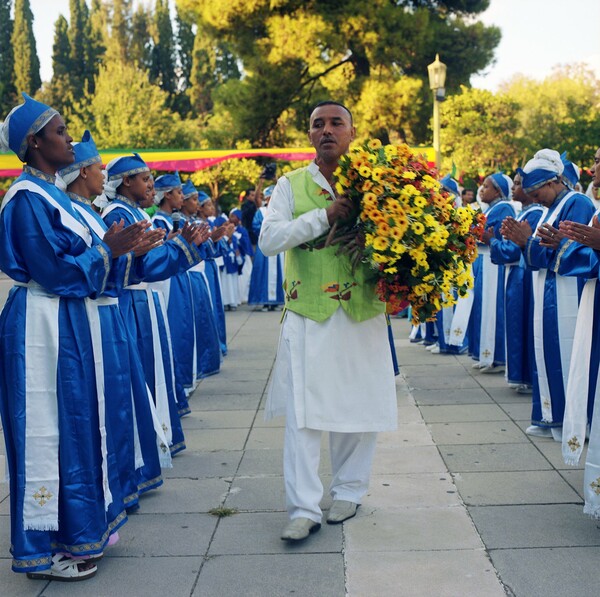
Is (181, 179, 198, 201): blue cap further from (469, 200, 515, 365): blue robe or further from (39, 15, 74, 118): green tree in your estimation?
(39, 15, 74, 118): green tree

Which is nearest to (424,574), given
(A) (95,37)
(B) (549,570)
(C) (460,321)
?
(B) (549,570)

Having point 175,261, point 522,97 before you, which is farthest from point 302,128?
point 522,97

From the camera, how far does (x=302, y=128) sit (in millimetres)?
26609

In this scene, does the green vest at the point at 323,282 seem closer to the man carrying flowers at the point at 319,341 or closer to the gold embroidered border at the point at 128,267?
the man carrying flowers at the point at 319,341

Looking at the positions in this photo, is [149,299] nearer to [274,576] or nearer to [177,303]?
[177,303]

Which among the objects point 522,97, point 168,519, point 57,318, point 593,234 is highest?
point 522,97

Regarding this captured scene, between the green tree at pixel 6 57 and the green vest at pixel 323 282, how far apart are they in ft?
182

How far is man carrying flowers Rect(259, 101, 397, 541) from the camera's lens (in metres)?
4.28

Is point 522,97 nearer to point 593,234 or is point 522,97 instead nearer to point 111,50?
point 111,50

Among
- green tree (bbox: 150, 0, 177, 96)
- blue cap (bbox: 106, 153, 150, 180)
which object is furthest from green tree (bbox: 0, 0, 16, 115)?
blue cap (bbox: 106, 153, 150, 180)

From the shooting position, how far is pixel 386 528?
4.47 metres

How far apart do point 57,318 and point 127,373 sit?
0.55 meters

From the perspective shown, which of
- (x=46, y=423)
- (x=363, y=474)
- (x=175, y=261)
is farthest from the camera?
(x=175, y=261)

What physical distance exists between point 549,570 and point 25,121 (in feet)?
10.2
